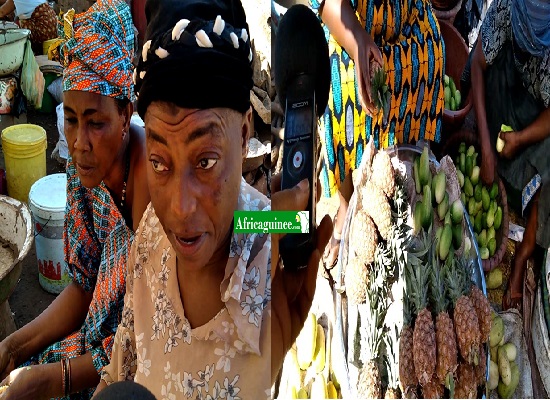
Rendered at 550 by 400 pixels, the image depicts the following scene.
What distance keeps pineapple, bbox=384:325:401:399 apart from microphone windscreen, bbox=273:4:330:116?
2.13 feet

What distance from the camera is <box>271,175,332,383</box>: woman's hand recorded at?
4.54ft

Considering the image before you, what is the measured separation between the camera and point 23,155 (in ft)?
6.24

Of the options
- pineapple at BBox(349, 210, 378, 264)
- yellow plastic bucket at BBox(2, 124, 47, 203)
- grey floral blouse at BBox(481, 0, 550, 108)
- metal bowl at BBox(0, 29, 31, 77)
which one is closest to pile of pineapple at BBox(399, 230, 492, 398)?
pineapple at BBox(349, 210, 378, 264)

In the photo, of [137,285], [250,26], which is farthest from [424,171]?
[137,285]

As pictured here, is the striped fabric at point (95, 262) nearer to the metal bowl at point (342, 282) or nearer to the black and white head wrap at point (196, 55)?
the black and white head wrap at point (196, 55)

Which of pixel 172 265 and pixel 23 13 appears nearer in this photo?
pixel 172 265

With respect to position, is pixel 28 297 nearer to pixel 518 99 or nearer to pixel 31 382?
pixel 31 382

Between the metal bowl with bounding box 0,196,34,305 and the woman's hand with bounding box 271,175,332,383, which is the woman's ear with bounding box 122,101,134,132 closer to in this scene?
the woman's hand with bounding box 271,175,332,383

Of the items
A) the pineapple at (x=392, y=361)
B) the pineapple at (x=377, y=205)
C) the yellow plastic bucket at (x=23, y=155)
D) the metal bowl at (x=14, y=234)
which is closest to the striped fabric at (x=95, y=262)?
the metal bowl at (x=14, y=234)

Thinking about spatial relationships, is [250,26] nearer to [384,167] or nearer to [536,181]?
[384,167]

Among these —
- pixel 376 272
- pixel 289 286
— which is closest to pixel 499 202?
pixel 376 272

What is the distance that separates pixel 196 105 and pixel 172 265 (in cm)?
41

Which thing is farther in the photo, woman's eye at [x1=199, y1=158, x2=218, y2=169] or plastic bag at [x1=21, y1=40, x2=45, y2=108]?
plastic bag at [x1=21, y1=40, x2=45, y2=108]

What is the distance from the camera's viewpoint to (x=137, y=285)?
146cm
